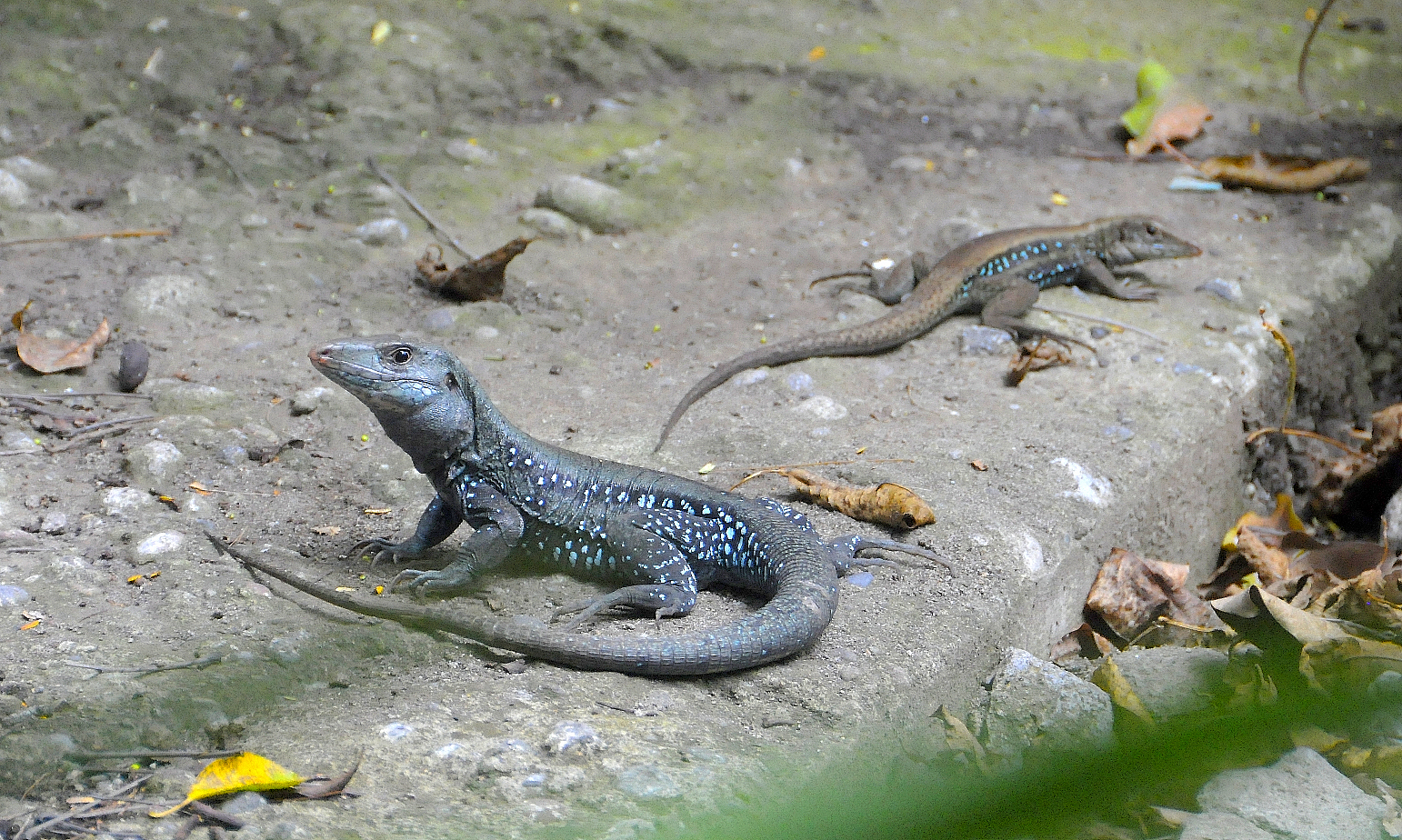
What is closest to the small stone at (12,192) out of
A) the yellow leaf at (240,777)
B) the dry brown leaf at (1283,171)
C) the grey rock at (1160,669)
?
the yellow leaf at (240,777)

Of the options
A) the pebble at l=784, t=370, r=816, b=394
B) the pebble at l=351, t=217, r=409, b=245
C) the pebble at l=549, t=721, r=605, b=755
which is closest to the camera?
the pebble at l=549, t=721, r=605, b=755

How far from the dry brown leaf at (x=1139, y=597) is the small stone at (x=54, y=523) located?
344 cm

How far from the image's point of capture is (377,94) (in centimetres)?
671

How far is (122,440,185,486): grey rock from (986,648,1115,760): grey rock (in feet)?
9.23

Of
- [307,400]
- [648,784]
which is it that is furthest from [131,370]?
[648,784]

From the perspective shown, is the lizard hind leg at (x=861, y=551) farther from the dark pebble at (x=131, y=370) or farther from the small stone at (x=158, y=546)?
the dark pebble at (x=131, y=370)

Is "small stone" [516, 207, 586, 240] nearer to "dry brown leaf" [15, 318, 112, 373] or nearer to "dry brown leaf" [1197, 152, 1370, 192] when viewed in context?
"dry brown leaf" [15, 318, 112, 373]

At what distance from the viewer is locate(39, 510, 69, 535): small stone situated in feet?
10.8

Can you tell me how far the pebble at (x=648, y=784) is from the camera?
2311 millimetres

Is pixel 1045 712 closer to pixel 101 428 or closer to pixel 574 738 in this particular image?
pixel 574 738

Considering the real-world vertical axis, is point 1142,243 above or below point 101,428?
above

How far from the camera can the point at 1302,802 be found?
2195 millimetres

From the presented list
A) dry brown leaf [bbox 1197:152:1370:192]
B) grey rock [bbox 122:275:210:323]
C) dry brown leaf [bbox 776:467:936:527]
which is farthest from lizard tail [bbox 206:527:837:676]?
dry brown leaf [bbox 1197:152:1370:192]

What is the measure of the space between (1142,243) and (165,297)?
16.7ft
